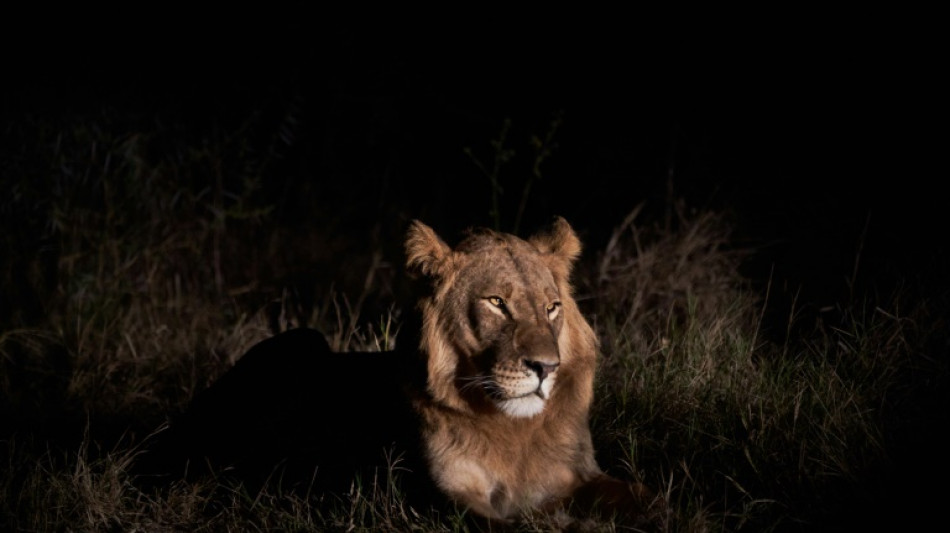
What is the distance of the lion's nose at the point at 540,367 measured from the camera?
336 cm

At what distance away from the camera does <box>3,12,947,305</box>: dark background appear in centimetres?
652

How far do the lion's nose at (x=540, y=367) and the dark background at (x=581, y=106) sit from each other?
279 centimetres

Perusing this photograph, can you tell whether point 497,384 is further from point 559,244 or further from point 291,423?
point 291,423

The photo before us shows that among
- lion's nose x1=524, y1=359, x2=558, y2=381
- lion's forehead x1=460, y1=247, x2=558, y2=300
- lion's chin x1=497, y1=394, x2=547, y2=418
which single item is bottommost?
lion's chin x1=497, y1=394, x2=547, y2=418

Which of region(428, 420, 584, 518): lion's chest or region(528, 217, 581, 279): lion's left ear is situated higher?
region(528, 217, 581, 279): lion's left ear

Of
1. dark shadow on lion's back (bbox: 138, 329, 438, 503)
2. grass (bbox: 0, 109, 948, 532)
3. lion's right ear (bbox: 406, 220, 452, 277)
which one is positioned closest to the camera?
lion's right ear (bbox: 406, 220, 452, 277)

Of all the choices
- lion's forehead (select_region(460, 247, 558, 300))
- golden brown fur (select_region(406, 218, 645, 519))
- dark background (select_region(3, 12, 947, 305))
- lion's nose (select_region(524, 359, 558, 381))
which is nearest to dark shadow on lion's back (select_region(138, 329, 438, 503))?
golden brown fur (select_region(406, 218, 645, 519))

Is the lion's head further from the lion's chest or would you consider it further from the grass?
the grass

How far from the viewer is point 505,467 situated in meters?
3.62

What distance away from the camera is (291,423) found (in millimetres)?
4316

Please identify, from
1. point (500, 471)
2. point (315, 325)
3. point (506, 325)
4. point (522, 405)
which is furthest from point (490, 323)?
point (315, 325)

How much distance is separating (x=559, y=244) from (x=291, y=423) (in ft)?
4.27

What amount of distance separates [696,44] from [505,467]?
4.69 metres

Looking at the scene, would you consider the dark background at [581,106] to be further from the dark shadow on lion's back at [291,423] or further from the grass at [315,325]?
the dark shadow on lion's back at [291,423]
